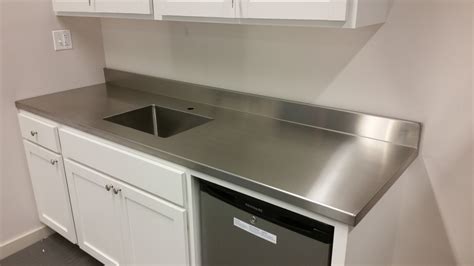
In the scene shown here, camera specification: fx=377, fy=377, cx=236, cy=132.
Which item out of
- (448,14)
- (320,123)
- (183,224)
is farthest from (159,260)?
(448,14)

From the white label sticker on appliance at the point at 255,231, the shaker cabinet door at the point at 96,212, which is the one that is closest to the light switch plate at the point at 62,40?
the shaker cabinet door at the point at 96,212

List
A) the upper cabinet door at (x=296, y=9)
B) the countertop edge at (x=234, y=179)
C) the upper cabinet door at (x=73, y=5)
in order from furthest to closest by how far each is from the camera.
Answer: the upper cabinet door at (x=73, y=5), the upper cabinet door at (x=296, y=9), the countertop edge at (x=234, y=179)

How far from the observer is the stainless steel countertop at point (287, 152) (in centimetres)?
111

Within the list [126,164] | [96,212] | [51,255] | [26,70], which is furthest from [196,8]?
[51,255]

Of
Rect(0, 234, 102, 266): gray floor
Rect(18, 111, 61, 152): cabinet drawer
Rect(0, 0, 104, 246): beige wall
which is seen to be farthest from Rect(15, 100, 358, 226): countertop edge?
Rect(0, 234, 102, 266): gray floor

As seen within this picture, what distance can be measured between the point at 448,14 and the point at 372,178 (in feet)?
2.03

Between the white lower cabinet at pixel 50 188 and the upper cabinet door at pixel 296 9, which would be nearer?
the upper cabinet door at pixel 296 9

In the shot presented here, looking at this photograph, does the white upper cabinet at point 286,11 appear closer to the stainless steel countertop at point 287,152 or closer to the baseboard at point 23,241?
the stainless steel countertop at point 287,152

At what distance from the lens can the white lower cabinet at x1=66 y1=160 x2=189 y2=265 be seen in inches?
59.4

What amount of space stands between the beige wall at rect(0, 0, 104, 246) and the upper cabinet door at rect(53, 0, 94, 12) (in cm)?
9

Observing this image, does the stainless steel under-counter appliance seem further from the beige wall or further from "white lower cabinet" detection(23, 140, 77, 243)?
the beige wall

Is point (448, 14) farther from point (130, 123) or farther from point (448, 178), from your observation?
point (130, 123)

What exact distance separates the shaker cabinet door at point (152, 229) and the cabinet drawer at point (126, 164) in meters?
0.05

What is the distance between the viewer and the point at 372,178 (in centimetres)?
119
